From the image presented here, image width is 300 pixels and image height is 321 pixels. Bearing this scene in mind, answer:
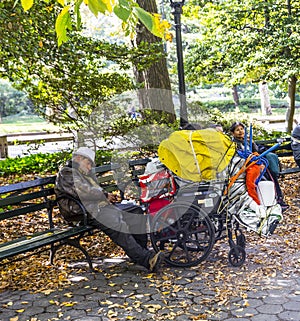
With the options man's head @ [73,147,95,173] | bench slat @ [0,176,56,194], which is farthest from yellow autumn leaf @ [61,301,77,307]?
man's head @ [73,147,95,173]

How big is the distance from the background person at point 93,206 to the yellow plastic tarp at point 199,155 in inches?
31.5

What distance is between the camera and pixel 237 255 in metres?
5.43

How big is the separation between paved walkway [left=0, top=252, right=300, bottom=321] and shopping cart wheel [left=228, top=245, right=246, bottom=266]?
0.51 ft

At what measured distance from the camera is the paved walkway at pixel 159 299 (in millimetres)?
4340

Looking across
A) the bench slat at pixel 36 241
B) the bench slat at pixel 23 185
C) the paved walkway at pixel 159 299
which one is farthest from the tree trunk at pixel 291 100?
the bench slat at pixel 36 241

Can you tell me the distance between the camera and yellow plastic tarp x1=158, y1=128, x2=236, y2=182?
5.58m

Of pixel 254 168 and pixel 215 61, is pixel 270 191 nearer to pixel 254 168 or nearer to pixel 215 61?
pixel 254 168

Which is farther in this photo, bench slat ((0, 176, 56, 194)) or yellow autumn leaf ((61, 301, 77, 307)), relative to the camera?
bench slat ((0, 176, 56, 194))

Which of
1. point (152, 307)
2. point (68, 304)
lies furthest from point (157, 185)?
point (68, 304)

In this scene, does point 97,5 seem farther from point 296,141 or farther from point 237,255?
point 296,141

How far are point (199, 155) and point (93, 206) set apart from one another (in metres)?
1.24

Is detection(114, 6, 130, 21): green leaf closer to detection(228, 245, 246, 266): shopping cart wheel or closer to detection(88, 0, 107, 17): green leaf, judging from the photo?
detection(88, 0, 107, 17): green leaf

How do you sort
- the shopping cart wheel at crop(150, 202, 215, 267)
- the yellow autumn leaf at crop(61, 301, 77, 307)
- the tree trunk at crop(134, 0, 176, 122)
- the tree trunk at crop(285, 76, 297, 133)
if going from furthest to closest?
the tree trunk at crop(285, 76, 297, 133) < the tree trunk at crop(134, 0, 176, 122) < the shopping cart wheel at crop(150, 202, 215, 267) < the yellow autumn leaf at crop(61, 301, 77, 307)

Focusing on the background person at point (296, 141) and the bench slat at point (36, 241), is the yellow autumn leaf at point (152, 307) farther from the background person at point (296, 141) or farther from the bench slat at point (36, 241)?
the background person at point (296, 141)
